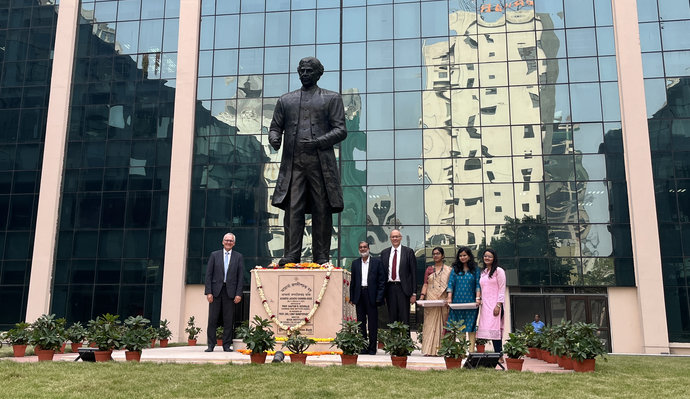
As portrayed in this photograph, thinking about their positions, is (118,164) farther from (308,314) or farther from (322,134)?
(308,314)

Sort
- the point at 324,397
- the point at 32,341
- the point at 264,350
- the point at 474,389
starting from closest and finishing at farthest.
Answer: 1. the point at 324,397
2. the point at 474,389
3. the point at 264,350
4. the point at 32,341

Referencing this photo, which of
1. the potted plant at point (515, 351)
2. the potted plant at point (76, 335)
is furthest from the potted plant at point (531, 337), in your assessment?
the potted plant at point (76, 335)

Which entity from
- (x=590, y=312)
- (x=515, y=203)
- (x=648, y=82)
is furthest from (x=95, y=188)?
(x=648, y=82)

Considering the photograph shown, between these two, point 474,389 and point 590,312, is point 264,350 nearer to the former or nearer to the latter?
point 474,389

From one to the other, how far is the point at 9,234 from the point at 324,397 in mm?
26829

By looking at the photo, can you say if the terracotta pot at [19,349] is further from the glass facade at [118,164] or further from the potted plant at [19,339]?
the glass facade at [118,164]

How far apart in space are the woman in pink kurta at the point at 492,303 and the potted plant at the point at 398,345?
197cm

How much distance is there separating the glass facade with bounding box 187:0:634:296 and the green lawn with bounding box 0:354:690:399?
17.8 metres

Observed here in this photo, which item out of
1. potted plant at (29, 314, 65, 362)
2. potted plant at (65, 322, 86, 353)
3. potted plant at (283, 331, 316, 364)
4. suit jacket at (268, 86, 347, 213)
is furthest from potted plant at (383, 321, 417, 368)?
potted plant at (65, 322, 86, 353)

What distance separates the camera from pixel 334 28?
27750mm

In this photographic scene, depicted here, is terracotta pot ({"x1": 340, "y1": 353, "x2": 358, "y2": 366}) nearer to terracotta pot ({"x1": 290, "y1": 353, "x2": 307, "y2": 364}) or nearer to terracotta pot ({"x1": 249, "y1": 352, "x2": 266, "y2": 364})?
terracotta pot ({"x1": 290, "y1": 353, "x2": 307, "y2": 364})

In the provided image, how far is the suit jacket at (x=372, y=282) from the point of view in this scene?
1028cm

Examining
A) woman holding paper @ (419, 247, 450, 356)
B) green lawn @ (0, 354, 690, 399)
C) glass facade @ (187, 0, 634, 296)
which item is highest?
glass facade @ (187, 0, 634, 296)

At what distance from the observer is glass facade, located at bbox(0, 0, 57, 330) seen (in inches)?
1075
